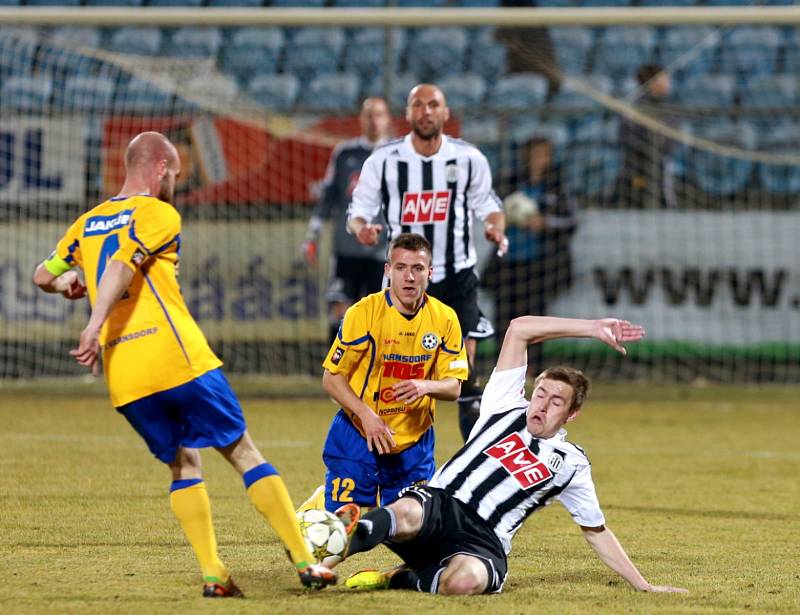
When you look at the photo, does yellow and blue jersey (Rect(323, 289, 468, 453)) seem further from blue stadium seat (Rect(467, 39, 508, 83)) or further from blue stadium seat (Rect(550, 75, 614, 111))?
blue stadium seat (Rect(467, 39, 508, 83))

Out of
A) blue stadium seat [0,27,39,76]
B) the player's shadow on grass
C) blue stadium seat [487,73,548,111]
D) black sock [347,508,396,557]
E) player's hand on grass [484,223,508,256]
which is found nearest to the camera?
black sock [347,508,396,557]

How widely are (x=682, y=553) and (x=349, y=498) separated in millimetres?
1478

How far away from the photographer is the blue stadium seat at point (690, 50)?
56.1 ft

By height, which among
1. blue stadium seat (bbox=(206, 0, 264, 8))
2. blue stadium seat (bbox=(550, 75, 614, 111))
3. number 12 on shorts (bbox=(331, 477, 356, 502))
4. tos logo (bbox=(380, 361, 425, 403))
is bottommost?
number 12 on shorts (bbox=(331, 477, 356, 502))

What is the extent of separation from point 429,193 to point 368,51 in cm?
989

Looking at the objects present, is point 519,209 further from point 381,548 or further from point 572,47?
point 381,548

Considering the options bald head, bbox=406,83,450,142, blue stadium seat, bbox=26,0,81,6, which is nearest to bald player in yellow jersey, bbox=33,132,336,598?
bald head, bbox=406,83,450,142

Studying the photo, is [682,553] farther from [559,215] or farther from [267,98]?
[267,98]

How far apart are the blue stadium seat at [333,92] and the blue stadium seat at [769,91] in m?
4.65

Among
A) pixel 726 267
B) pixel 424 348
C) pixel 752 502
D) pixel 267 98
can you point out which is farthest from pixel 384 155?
pixel 267 98

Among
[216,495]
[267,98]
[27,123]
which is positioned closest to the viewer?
[216,495]

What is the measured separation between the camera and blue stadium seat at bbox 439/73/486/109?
16.5 metres

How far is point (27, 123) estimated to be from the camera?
1345 centimetres

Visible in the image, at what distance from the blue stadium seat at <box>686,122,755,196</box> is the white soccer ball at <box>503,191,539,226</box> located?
7.38 ft
